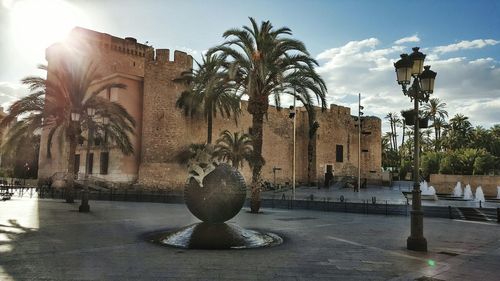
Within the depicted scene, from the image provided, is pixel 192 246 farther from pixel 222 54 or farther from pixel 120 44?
pixel 120 44

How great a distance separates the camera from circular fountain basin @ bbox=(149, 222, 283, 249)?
7633 millimetres

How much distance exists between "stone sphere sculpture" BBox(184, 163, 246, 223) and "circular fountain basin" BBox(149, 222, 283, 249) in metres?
0.23

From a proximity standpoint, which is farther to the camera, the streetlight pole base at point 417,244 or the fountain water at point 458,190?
the fountain water at point 458,190

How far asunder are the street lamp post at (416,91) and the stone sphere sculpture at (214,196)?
347 centimetres

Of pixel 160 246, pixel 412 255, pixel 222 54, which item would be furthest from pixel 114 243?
pixel 222 54

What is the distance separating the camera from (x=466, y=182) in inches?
1083

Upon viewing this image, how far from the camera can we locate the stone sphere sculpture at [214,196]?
8383 mm

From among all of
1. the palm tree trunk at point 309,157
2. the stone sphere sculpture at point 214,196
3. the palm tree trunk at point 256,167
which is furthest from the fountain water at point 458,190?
the stone sphere sculpture at point 214,196

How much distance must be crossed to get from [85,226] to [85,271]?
205 inches

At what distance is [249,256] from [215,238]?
4.20 feet

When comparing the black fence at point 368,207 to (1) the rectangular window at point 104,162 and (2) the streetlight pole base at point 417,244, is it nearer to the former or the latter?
(2) the streetlight pole base at point 417,244

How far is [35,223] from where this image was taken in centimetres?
1045

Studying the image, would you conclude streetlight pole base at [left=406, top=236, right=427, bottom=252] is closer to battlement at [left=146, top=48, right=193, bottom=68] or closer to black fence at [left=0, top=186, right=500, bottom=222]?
black fence at [left=0, top=186, right=500, bottom=222]

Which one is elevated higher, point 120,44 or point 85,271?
point 120,44
